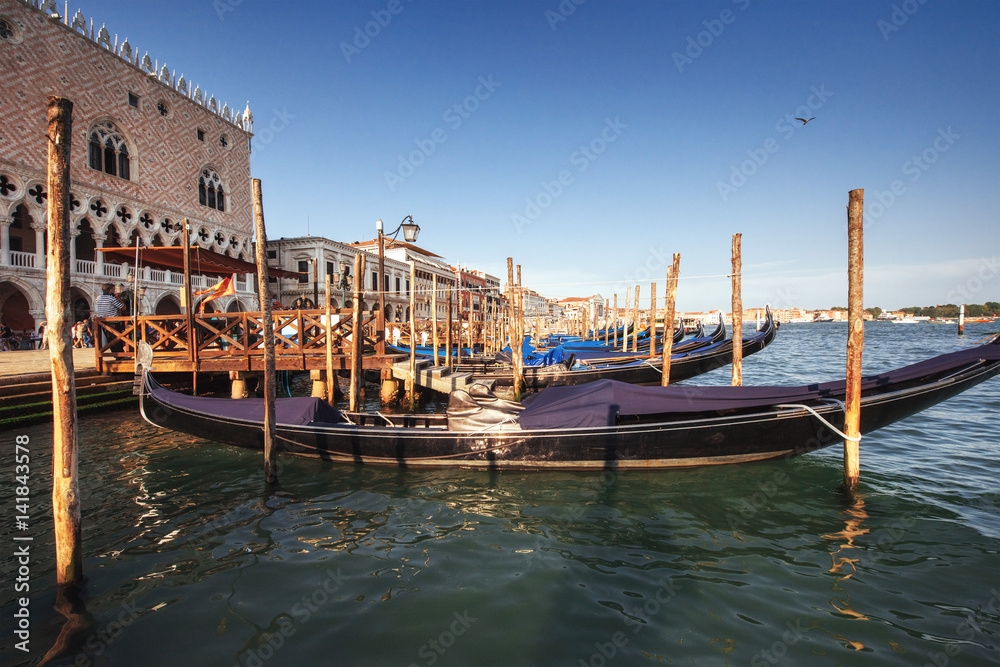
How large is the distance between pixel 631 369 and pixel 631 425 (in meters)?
6.23

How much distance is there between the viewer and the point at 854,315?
4.33 meters

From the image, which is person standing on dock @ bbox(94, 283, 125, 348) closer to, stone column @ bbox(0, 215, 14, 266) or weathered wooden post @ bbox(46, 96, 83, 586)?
stone column @ bbox(0, 215, 14, 266)

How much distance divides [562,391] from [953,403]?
9163 millimetres

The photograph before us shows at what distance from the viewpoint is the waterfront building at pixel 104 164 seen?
13836 millimetres

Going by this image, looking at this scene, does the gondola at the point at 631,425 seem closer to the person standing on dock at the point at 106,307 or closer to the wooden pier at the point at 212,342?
the wooden pier at the point at 212,342

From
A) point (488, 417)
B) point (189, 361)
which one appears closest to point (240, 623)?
point (488, 417)

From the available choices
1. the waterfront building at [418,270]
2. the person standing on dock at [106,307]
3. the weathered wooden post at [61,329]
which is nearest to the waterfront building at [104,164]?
the person standing on dock at [106,307]

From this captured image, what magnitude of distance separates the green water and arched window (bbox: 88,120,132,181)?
53.1 ft

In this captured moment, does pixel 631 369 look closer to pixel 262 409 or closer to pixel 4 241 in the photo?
pixel 262 409

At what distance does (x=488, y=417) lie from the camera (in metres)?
5.26

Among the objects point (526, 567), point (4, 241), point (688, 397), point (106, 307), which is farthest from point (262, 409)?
point (4, 241)

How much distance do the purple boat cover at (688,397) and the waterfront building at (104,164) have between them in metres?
17.2

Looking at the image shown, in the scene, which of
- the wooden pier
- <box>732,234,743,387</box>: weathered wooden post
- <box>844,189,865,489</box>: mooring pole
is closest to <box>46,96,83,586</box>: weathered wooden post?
the wooden pier

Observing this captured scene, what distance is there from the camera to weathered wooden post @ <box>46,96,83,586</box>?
2504 mm
